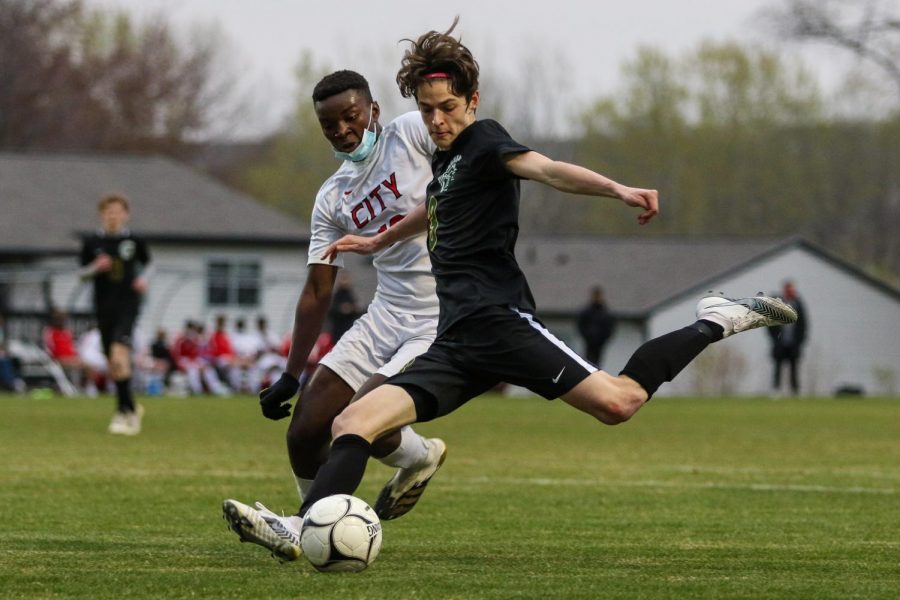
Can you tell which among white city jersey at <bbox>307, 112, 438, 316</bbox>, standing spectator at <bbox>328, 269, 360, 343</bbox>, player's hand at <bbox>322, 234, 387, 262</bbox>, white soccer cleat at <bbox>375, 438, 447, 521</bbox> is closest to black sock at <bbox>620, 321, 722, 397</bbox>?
player's hand at <bbox>322, 234, 387, 262</bbox>

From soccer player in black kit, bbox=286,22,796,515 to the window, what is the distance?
41461mm

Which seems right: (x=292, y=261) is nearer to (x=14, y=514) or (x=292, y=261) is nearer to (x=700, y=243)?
(x=700, y=243)

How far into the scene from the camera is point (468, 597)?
580 cm

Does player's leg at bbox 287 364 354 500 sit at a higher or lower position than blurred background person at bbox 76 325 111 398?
higher

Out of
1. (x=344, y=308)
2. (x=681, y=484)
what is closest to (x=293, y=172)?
(x=344, y=308)

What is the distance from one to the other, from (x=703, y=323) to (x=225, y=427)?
12274 mm

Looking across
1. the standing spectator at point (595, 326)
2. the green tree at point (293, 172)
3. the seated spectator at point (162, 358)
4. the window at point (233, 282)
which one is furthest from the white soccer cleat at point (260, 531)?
the green tree at point (293, 172)

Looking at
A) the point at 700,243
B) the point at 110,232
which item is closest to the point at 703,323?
the point at 110,232

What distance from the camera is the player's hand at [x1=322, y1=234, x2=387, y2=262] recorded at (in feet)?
23.5

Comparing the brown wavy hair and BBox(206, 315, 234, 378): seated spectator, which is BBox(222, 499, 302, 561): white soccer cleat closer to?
the brown wavy hair

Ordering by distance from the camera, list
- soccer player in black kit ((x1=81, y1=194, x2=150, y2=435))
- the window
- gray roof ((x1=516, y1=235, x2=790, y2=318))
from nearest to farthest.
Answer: soccer player in black kit ((x1=81, y1=194, x2=150, y2=435)), the window, gray roof ((x1=516, y1=235, x2=790, y2=318))

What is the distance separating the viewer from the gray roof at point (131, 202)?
4619cm

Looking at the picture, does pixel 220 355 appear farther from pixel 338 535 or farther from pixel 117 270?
pixel 338 535

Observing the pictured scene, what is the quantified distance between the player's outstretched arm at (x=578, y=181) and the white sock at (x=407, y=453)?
196cm
